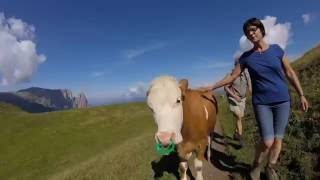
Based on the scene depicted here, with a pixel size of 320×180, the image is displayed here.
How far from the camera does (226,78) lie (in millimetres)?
10703

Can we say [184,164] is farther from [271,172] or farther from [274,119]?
[274,119]

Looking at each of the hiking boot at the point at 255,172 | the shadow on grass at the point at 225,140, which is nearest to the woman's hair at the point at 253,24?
the hiking boot at the point at 255,172

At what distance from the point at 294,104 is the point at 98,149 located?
17.2 meters

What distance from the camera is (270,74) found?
959cm

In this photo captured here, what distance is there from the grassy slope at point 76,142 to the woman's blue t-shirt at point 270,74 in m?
6.80

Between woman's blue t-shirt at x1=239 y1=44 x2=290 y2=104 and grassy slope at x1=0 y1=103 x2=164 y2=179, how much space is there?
6.80m

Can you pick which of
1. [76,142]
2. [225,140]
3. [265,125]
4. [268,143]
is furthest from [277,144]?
[76,142]

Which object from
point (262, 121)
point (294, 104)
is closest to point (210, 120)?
point (262, 121)

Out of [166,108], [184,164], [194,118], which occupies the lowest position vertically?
[184,164]

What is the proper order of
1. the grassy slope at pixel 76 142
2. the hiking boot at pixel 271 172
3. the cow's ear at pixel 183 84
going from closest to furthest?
the cow's ear at pixel 183 84, the hiking boot at pixel 271 172, the grassy slope at pixel 76 142

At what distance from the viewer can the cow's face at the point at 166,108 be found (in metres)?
8.71

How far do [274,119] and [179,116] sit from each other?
2248 millimetres

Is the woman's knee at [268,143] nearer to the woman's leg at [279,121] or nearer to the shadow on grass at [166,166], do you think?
the woman's leg at [279,121]

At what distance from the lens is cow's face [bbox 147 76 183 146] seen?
8711 mm
